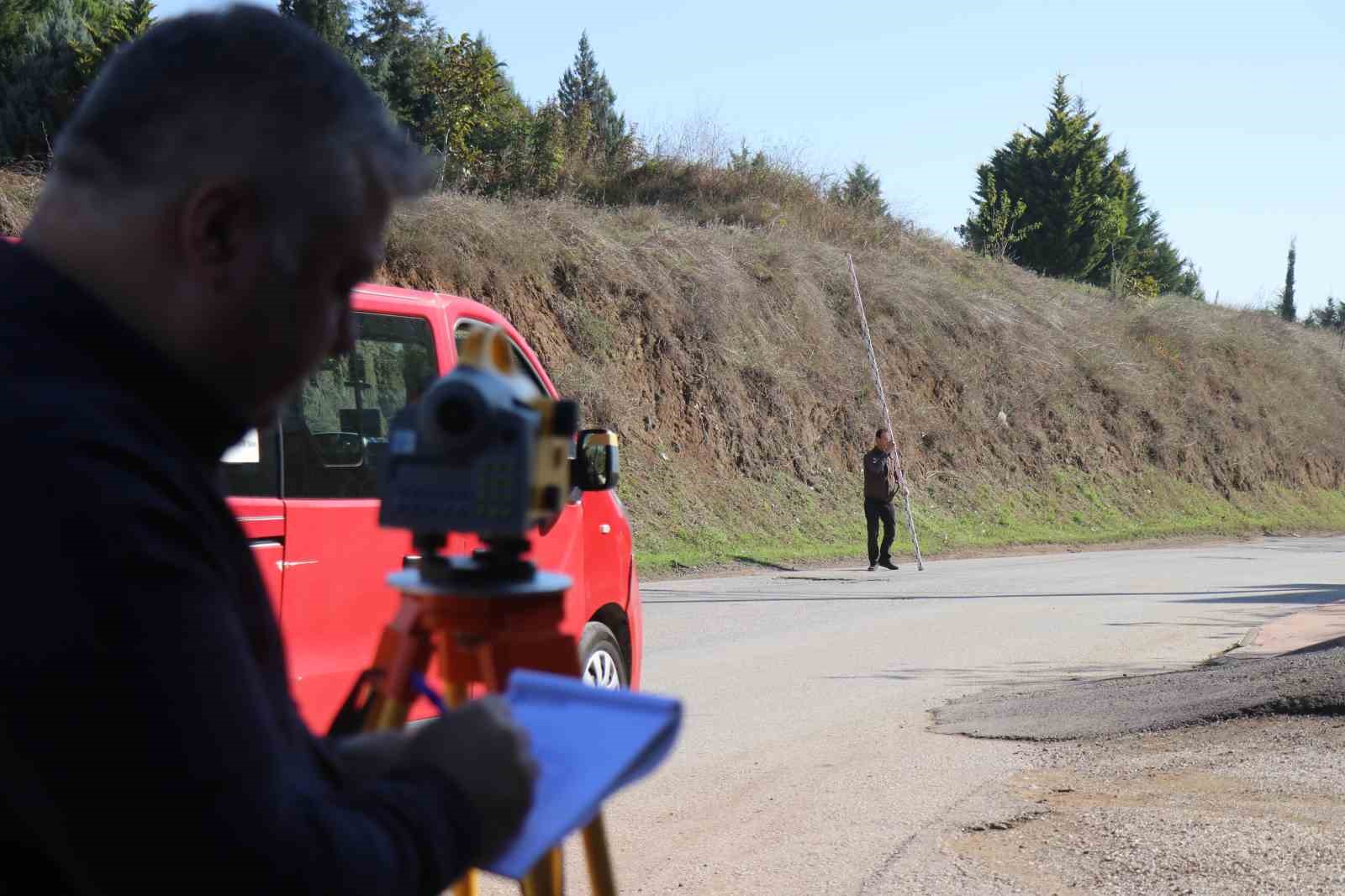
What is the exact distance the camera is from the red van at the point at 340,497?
5.20m

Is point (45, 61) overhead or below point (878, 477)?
overhead

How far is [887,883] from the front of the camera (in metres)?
5.00

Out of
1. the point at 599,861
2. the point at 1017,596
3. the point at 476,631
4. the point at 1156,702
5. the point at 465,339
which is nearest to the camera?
the point at 476,631

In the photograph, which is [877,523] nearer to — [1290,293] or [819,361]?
[819,361]

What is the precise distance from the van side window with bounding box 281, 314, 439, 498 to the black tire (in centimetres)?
148

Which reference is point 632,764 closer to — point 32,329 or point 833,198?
point 32,329

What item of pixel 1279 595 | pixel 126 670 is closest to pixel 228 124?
pixel 126 670

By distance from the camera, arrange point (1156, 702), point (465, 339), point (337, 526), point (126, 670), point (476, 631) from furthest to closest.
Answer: point (1156, 702) → point (465, 339) → point (337, 526) → point (476, 631) → point (126, 670)

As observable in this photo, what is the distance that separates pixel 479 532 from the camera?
1762 mm

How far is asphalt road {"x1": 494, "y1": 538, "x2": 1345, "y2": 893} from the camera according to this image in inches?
218

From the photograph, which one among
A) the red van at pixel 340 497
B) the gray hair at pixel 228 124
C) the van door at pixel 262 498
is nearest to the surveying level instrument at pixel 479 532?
the gray hair at pixel 228 124

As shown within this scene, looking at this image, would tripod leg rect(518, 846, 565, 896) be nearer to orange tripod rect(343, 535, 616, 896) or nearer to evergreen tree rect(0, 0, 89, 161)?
orange tripod rect(343, 535, 616, 896)

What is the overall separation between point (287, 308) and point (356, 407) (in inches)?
168

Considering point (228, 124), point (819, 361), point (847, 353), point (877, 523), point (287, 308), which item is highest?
point (847, 353)
